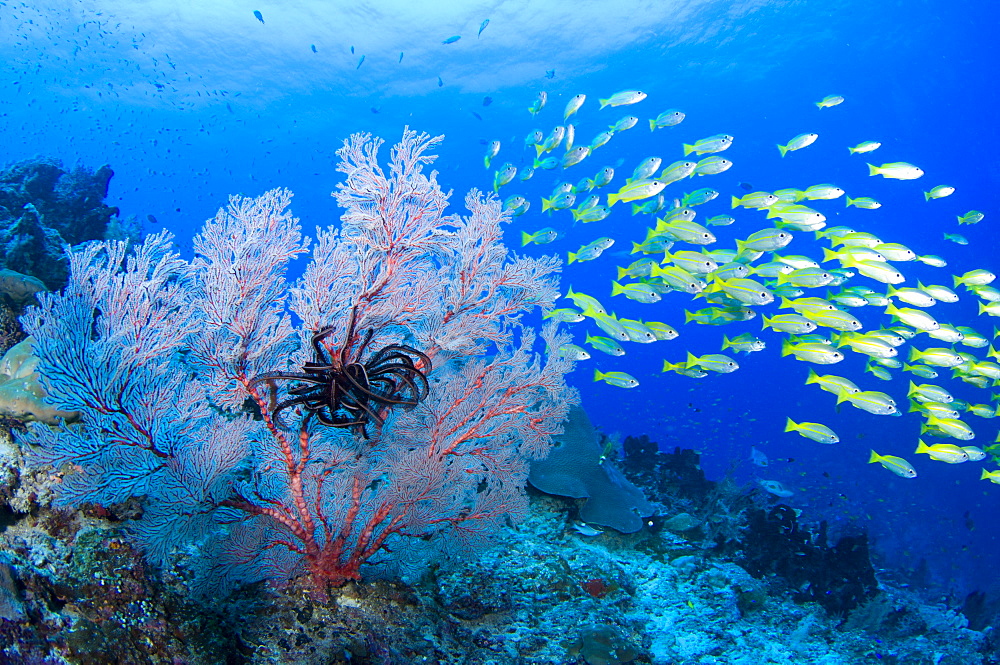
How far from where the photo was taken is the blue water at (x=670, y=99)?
28875mm

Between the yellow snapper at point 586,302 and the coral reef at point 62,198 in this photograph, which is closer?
the yellow snapper at point 586,302

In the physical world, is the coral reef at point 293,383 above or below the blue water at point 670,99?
below

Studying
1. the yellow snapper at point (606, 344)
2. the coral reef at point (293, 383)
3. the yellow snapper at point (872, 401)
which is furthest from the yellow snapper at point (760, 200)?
the coral reef at point (293, 383)

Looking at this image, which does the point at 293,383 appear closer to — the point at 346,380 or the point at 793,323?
the point at 346,380

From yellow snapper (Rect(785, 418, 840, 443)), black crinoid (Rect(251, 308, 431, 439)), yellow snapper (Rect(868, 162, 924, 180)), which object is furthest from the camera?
yellow snapper (Rect(868, 162, 924, 180))

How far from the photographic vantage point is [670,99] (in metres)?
39.8

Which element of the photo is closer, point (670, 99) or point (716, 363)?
point (716, 363)

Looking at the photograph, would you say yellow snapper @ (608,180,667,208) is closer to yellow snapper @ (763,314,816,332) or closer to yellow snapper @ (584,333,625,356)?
yellow snapper @ (584,333,625,356)

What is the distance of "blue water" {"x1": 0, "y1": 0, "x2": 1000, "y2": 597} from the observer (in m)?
28.9

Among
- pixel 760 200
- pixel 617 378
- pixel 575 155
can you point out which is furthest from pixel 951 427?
pixel 575 155

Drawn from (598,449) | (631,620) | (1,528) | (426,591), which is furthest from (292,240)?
(598,449)

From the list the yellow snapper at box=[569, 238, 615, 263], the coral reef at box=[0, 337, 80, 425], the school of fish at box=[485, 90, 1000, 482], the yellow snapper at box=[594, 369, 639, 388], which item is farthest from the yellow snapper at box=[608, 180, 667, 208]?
the coral reef at box=[0, 337, 80, 425]

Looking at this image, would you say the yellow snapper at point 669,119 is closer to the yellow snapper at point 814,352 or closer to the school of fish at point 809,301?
the school of fish at point 809,301

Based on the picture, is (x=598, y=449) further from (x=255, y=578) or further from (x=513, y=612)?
(x=255, y=578)
